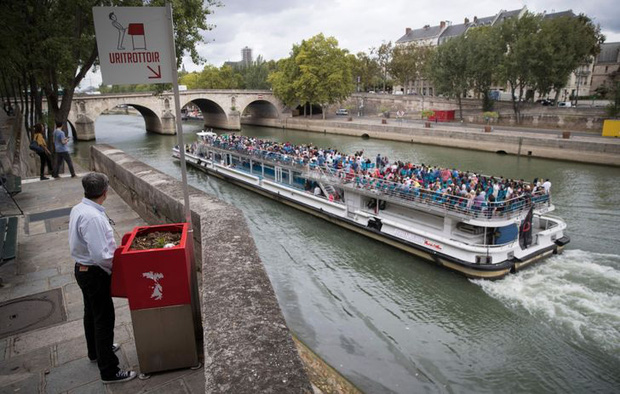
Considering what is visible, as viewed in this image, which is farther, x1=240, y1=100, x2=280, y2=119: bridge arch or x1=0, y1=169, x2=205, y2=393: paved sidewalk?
x1=240, y1=100, x2=280, y2=119: bridge arch

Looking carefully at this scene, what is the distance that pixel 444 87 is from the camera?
50.2m

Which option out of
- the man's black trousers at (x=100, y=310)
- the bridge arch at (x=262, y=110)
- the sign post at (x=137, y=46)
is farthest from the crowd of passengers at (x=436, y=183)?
the bridge arch at (x=262, y=110)

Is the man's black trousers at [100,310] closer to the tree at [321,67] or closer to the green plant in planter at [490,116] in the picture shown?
the green plant in planter at [490,116]

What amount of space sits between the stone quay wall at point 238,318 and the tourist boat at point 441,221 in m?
10.3

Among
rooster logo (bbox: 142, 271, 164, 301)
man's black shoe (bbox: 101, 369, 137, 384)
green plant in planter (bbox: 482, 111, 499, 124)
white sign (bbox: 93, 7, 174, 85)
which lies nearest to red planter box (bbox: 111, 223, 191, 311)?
rooster logo (bbox: 142, 271, 164, 301)

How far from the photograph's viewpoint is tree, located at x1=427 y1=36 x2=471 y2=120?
4756 cm

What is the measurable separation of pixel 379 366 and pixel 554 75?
40192mm

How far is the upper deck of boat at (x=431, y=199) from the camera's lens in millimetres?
13609

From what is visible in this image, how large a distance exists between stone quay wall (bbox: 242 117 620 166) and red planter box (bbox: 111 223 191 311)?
34.3 m

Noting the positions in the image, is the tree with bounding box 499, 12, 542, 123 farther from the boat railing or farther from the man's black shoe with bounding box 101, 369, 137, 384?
the man's black shoe with bounding box 101, 369, 137, 384

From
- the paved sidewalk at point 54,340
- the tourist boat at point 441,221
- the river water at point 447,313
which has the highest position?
the paved sidewalk at point 54,340

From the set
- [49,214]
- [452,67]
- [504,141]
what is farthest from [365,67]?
[49,214]

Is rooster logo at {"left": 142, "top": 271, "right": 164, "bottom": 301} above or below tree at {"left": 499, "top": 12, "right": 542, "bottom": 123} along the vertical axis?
below

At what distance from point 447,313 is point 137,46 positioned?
36.3 ft
